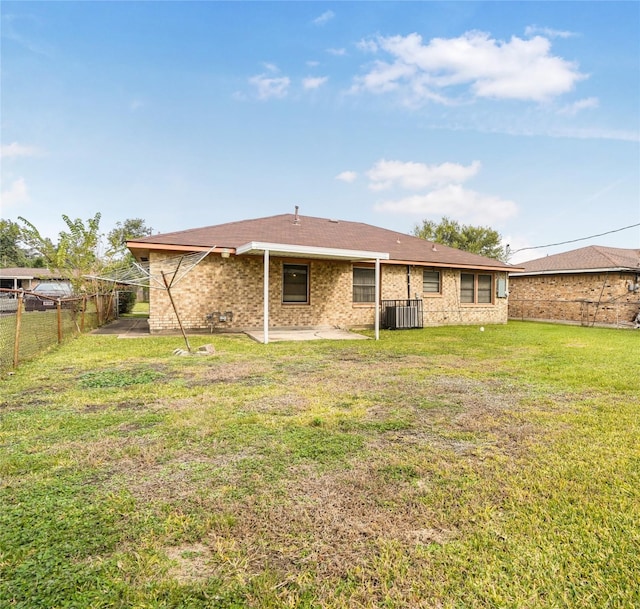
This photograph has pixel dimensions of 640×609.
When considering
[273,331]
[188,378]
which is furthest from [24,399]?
[273,331]

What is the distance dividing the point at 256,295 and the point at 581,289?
15737mm

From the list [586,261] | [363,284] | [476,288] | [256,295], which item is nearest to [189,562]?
[256,295]

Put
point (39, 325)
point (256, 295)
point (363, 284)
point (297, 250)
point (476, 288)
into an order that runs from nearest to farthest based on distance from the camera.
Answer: point (297, 250), point (39, 325), point (256, 295), point (363, 284), point (476, 288)

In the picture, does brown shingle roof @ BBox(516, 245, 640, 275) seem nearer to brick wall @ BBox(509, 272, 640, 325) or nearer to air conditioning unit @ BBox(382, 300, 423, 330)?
brick wall @ BBox(509, 272, 640, 325)

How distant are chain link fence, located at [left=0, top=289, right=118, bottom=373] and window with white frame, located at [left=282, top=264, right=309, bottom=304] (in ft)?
19.1

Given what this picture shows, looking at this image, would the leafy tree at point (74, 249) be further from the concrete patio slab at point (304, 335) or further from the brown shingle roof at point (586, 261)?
the brown shingle roof at point (586, 261)

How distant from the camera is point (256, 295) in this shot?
12.2 meters

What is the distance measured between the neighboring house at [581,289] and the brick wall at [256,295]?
28.6ft

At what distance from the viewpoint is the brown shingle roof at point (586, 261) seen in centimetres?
1718

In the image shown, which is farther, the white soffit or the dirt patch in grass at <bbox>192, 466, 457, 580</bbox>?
the white soffit

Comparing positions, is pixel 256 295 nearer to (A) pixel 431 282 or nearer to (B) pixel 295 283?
(B) pixel 295 283

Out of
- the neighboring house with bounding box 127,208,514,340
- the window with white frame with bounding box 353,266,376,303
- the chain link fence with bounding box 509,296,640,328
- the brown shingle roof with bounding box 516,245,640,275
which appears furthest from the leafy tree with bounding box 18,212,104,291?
the chain link fence with bounding box 509,296,640,328

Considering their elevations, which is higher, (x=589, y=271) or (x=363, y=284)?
(x=589, y=271)

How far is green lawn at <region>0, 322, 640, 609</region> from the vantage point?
1.72 meters
